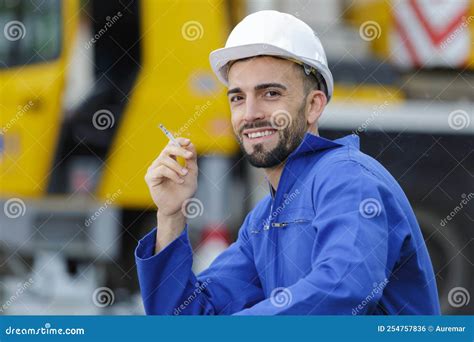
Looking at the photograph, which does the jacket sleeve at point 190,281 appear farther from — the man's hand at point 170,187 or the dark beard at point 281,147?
the dark beard at point 281,147

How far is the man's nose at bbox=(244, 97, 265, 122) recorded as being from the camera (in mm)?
2328

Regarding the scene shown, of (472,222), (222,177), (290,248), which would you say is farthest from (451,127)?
(290,248)

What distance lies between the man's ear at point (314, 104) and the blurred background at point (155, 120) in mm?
2926

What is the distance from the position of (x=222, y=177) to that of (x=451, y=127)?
1340 millimetres

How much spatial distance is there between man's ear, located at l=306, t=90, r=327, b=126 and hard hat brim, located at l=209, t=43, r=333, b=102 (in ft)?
0.14

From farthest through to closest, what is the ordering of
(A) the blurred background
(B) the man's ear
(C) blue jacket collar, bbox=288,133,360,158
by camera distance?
(A) the blurred background < (B) the man's ear < (C) blue jacket collar, bbox=288,133,360,158

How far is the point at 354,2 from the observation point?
5844mm

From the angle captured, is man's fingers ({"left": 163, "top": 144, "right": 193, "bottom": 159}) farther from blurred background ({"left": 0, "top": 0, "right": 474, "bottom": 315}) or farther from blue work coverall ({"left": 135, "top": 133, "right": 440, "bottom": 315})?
blurred background ({"left": 0, "top": 0, "right": 474, "bottom": 315})

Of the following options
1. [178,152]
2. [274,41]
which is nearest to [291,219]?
[178,152]

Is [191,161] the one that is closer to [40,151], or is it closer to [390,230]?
[390,230]

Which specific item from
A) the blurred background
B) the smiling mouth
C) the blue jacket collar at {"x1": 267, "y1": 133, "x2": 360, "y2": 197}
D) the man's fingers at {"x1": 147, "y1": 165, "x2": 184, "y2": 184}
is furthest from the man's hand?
the blurred background

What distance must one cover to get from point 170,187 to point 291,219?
1.12ft

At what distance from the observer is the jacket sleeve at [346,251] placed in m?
1.95

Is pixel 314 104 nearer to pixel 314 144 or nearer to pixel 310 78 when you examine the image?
pixel 310 78
